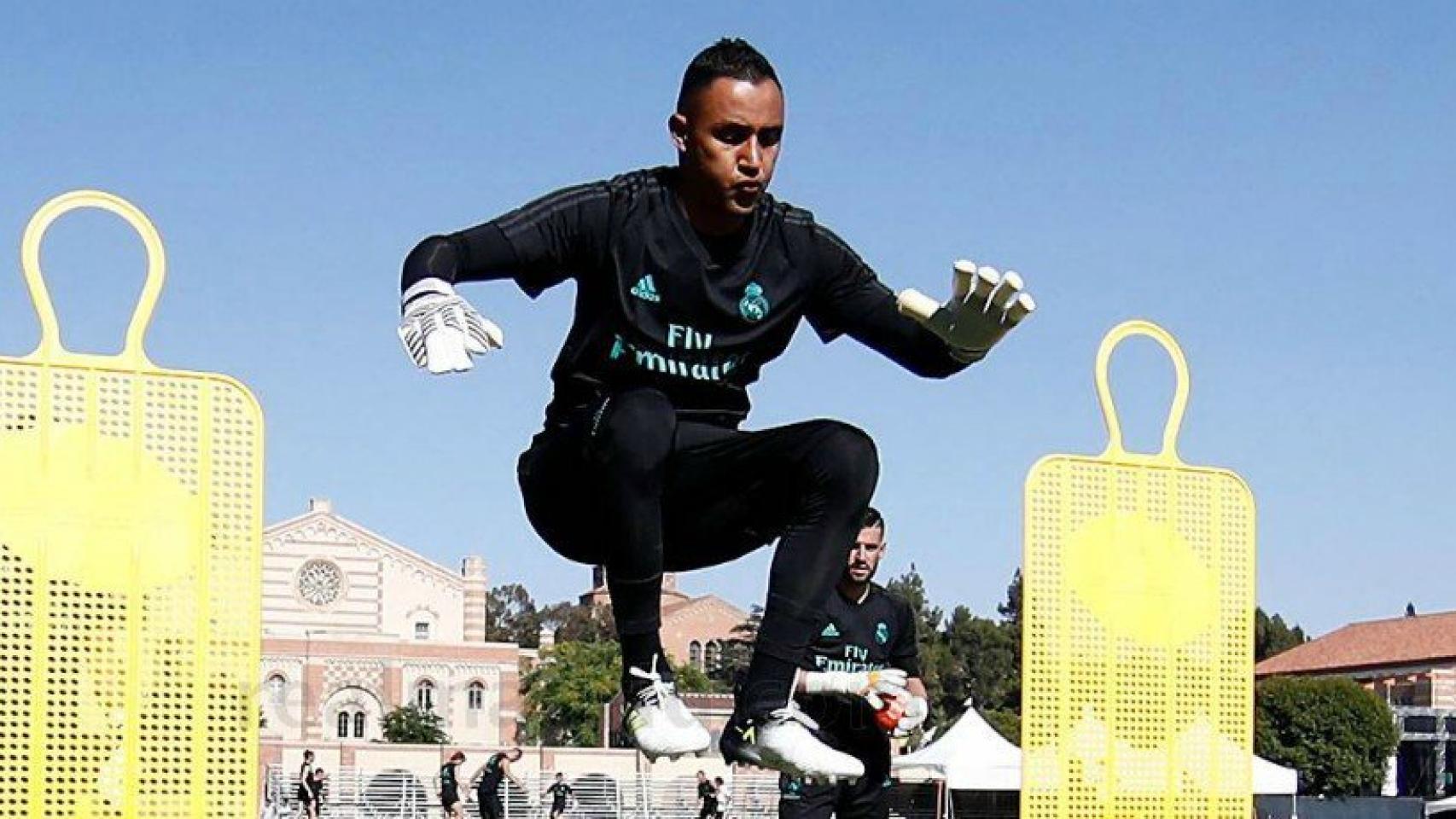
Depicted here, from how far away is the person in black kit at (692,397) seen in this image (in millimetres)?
4445

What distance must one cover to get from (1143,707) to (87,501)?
3.30 meters

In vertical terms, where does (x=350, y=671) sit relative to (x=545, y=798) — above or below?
above

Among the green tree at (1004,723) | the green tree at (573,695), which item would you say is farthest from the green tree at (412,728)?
the green tree at (1004,723)

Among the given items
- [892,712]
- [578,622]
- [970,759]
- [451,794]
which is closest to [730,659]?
[578,622]

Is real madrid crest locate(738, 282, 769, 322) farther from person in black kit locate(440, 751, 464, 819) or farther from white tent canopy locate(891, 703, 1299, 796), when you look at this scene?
person in black kit locate(440, 751, 464, 819)

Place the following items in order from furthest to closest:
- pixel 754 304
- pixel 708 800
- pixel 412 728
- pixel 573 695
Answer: pixel 573 695
pixel 412 728
pixel 708 800
pixel 754 304

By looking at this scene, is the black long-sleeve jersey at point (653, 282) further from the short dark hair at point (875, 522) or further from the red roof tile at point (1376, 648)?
the red roof tile at point (1376, 648)

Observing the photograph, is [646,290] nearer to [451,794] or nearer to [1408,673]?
[451,794]

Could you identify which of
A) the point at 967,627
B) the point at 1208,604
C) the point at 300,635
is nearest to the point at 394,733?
the point at 300,635

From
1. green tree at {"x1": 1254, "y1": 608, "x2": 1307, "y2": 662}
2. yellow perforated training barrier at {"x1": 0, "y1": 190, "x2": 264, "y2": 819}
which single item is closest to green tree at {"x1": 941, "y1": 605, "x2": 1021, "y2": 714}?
green tree at {"x1": 1254, "y1": 608, "x2": 1307, "y2": 662}

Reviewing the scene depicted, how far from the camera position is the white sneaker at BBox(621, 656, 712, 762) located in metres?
4.39

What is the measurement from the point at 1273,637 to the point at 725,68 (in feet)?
287

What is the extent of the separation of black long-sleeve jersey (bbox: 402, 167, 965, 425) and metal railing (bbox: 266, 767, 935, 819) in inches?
1375

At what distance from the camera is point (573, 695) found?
75.6m
